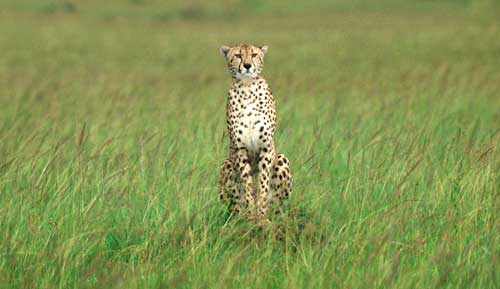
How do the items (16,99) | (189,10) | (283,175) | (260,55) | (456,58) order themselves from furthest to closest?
(189,10), (456,58), (16,99), (283,175), (260,55)

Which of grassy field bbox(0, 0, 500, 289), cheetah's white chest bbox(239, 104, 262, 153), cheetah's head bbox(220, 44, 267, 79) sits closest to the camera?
grassy field bbox(0, 0, 500, 289)

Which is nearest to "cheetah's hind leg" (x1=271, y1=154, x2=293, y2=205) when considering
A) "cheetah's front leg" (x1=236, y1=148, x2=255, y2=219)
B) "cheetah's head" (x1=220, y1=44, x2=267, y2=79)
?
"cheetah's front leg" (x1=236, y1=148, x2=255, y2=219)

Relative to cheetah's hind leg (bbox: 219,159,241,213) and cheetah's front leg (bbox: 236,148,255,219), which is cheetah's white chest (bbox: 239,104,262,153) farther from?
cheetah's hind leg (bbox: 219,159,241,213)

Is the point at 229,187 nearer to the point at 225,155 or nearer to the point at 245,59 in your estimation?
the point at 245,59

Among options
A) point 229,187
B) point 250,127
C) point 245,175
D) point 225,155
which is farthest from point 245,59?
point 225,155

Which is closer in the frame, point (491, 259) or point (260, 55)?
point (491, 259)

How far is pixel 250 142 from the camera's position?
4723 millimetres

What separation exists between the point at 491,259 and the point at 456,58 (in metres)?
11.2

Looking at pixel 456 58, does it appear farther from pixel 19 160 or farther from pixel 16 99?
pixel 19 160

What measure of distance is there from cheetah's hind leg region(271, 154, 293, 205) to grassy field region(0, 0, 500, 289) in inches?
3.2

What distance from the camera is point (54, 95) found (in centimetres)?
1010

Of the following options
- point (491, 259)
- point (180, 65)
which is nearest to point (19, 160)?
point (491, 259)

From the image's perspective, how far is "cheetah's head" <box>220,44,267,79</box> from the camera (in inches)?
177

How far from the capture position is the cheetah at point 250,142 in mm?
4586
